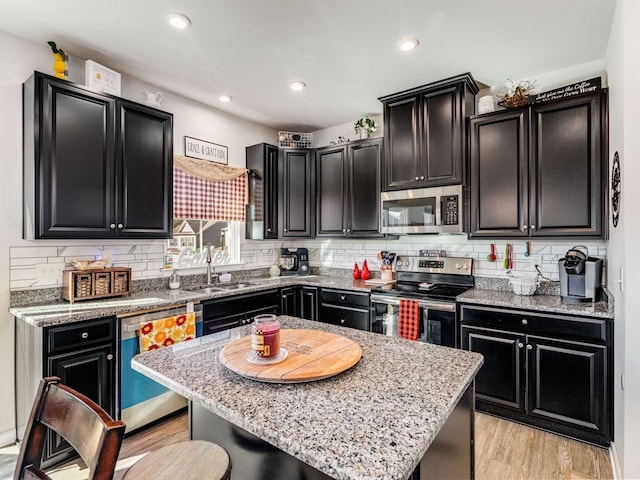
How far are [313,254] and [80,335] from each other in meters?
2.83

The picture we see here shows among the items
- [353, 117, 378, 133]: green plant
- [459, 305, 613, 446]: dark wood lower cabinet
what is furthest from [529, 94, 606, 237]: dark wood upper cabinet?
[353, 117, 378, 133]: green plant

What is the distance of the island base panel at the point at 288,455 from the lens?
3.53 feet

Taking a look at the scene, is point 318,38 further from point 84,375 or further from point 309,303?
point 84,375

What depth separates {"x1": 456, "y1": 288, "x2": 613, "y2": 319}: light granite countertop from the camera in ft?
7.66

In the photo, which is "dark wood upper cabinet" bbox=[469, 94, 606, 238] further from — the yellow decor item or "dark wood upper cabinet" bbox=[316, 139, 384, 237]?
the yellow decor item

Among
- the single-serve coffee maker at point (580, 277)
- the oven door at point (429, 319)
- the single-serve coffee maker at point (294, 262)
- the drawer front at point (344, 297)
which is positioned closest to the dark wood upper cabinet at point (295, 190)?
the single-serve coffee maker at point (294, 262)

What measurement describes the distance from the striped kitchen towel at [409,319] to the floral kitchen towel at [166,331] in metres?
1.76

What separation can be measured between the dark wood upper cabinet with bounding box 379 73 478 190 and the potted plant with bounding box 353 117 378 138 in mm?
340

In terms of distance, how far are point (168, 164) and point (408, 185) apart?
2.19 meters

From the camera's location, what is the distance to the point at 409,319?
10.0ft

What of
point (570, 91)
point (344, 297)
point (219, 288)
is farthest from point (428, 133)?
point (219, 288)

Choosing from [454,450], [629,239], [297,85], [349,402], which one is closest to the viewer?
[349,402]

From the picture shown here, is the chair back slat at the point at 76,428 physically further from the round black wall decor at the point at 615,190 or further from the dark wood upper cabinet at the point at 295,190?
the dark wood upper cabinet at the point at 295,190

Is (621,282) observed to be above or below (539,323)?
above
